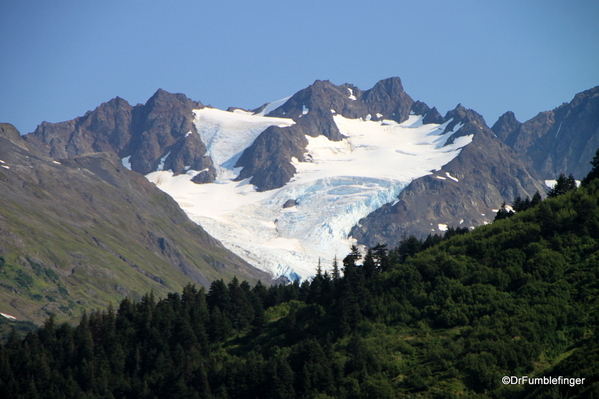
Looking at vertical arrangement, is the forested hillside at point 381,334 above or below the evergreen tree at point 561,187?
below

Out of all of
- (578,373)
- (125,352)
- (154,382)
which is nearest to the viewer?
(578,373)

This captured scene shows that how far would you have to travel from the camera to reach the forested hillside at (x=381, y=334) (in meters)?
68.1

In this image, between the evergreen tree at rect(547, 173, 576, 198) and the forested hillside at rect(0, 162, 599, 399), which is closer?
the forested hillside at rect(0, 162, 599, 399)

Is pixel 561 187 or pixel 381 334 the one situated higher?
pixel 561 187

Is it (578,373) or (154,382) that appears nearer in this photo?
(578,373)

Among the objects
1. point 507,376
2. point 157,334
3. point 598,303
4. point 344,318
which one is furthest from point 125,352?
point 598,303

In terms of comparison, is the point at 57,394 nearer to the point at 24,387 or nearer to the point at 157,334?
the point at 24,387

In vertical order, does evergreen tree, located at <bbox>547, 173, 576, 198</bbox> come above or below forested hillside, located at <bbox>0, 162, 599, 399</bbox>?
above

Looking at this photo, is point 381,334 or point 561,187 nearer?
point 381,334

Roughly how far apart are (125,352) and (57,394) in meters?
11.9

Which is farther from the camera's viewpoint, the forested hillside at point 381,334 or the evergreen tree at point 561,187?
the evergreen tree at point 561,187

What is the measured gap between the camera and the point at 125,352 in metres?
96.8

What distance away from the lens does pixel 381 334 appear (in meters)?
80.4

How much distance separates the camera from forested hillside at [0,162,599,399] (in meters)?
68.1
